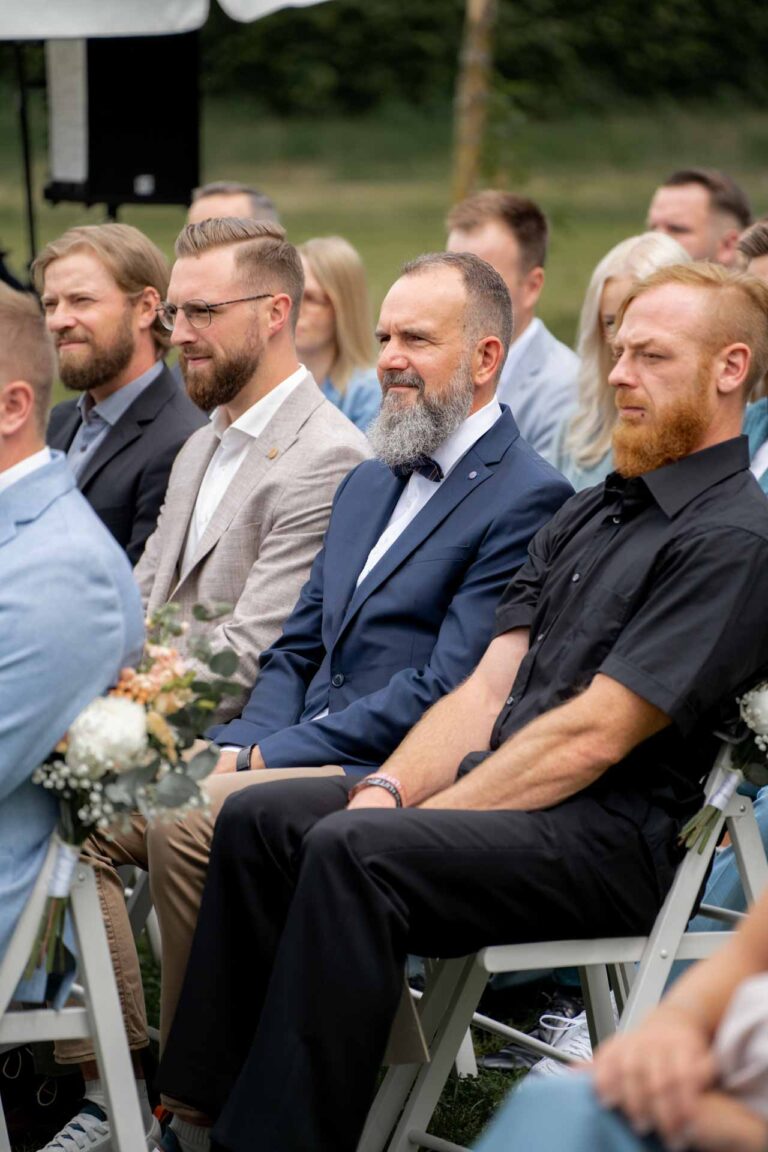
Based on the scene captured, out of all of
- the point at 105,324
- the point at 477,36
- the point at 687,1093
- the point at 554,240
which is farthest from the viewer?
the point at 554,240

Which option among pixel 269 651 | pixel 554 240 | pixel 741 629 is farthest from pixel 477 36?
pixel 741 629

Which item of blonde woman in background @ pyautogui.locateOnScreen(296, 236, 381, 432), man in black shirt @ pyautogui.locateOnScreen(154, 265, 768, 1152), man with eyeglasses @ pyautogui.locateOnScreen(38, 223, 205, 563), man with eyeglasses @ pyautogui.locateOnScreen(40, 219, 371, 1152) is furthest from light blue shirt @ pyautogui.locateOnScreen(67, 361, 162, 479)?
man in black shirt @ pyautogui.locateOnScreen(154, 265, 768, 1152)

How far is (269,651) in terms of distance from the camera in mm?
4305

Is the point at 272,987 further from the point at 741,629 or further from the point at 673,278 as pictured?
the point at 673,278

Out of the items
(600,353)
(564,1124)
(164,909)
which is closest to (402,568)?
(164,909)

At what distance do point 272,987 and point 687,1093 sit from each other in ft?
4.25

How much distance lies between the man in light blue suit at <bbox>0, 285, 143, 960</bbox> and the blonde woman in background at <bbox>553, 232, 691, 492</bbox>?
2.61m

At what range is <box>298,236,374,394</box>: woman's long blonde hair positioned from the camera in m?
6.69

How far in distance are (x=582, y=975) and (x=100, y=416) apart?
2.57 metres

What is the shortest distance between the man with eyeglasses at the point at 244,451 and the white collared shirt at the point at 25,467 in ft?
3.90

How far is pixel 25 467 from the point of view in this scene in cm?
319

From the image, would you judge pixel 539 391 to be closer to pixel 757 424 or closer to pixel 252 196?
pixel 757 424

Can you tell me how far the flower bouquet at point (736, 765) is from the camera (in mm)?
3238

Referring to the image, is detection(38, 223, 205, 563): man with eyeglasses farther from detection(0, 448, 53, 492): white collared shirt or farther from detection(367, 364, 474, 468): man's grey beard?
detection(0, 448, 53, 492): white collared shirt
